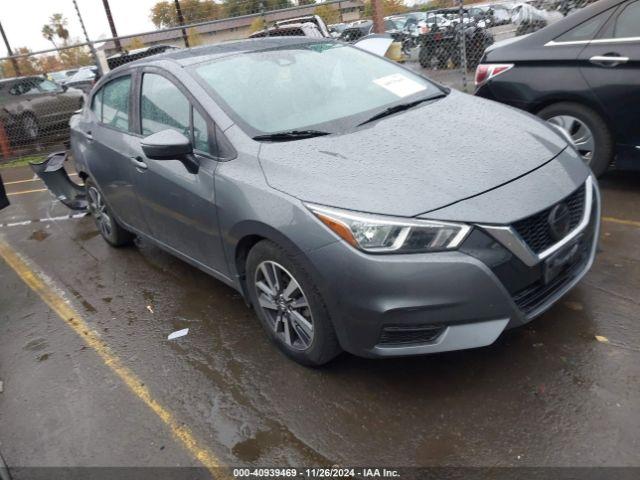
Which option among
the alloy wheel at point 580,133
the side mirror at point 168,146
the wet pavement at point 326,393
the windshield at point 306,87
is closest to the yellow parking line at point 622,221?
the wet pavement at point 326,393

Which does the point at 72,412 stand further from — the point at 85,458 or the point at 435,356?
the point at 435,356

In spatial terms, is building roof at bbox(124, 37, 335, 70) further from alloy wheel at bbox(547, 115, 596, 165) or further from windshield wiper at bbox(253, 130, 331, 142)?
alloy wheel at bbox(547, 115, 596, 165)

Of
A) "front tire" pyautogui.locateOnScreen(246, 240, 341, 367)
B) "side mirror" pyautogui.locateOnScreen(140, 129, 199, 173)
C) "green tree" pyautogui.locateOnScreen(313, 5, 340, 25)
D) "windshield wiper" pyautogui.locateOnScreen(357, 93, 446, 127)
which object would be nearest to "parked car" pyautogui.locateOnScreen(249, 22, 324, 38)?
"green tree" pyautogui.locateOnScreen(313, 5, 340, 25)

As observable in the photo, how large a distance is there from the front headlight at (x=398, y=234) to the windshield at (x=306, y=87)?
875mm

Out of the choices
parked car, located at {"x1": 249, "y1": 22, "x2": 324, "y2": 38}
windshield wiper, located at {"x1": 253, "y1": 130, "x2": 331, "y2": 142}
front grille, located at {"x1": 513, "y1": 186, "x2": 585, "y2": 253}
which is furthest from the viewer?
parked car, located at {"x1": 249, "y1": 22, "x2": 324, "y2": 38}

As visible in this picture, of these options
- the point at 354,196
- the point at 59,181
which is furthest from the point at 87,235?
the point at 354,196

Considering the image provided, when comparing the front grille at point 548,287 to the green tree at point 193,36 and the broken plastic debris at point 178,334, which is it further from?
the green tree at point 193,36

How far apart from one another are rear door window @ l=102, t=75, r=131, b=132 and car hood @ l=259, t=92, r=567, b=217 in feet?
5.85

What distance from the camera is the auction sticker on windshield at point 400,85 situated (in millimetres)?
3602

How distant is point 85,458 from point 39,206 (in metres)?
5.58

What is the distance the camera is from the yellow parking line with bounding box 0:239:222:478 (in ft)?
8.66

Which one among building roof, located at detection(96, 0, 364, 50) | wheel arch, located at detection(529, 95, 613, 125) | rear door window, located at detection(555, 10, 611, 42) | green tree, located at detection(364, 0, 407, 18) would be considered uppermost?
building roof, located at detection(96, 0, 364, 50)

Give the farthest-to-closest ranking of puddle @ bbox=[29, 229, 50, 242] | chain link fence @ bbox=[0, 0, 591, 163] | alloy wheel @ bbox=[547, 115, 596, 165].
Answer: chain link fence @ bbox=[0, 0, 591, 163] < puddle @ bbox=[29, 229, 50, 242] < alloy wheel @ bbox=[547, 115, 596, 165]

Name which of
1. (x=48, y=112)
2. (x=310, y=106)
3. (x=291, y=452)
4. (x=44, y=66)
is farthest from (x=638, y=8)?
(x=44, y=66)
